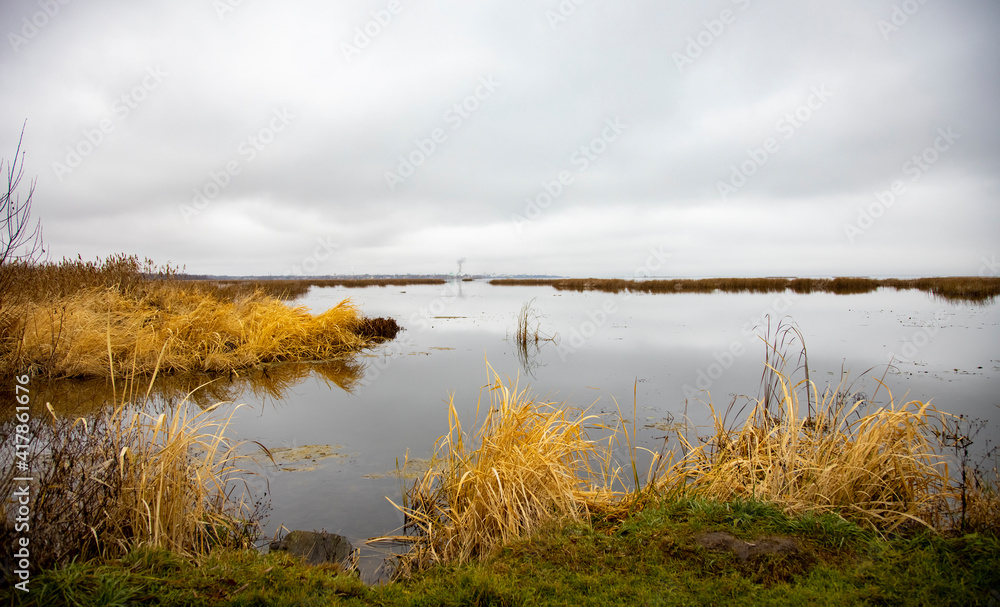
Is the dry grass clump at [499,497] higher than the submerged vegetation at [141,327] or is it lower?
lower

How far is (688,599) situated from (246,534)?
2915 millimetres

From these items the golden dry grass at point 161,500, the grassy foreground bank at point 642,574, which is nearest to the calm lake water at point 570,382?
the golden dry grass at point 161,500

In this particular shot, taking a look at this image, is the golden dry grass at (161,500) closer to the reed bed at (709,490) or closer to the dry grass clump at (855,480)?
the reed bed at (709,490)

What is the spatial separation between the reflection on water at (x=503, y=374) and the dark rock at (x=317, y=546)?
0.18 metres

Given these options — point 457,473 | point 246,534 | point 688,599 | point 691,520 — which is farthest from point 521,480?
point 246,534

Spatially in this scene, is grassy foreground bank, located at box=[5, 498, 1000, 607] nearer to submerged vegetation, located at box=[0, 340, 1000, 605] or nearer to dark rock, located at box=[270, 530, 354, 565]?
submerged vegetation, located at box=[0, 340, 1000, 605]

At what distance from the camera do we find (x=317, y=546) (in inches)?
123

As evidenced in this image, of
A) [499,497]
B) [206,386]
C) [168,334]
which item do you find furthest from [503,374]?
[168,334]

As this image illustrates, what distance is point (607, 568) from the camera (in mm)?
2531

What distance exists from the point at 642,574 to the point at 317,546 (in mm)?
2093

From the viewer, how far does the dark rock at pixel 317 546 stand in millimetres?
3035

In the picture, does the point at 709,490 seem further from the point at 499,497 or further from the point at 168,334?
the point at 168,334

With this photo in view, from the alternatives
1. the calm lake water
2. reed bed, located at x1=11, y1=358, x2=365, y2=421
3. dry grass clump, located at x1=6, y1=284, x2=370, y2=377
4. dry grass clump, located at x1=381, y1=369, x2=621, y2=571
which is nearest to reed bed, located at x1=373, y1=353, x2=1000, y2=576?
dry grass clump, located at x1=381, y1=369, x2=621, y2=571

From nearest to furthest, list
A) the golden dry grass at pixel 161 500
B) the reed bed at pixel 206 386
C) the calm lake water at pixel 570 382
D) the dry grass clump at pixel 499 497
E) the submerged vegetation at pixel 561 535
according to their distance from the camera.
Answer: the submerged vegetation at pixel 561 535, the golden dry grass at pixel 161 500, the dry grass clump at pixel 499 497, the calm lake water at pixel 570 382, the reed bed at pixel 206 386
